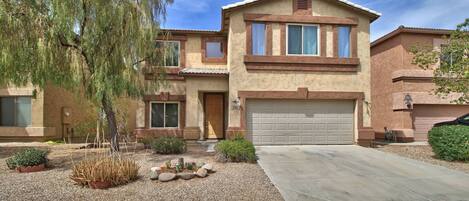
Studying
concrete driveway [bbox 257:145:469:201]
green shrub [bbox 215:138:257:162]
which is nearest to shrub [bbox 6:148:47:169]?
green shrub [bbox 215:138:257:162]

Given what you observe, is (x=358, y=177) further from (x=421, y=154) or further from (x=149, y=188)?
(x=421, y=154)

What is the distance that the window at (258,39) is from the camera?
16.1m

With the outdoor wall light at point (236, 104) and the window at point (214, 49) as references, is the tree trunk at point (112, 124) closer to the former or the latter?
the outdoor wall light at point (236, 104)

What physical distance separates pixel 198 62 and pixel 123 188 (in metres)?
11.1

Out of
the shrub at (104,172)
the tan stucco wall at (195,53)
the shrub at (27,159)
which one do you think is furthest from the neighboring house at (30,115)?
the shrub at (104,172)

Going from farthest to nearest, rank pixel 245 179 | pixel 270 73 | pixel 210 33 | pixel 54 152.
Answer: pixel 210 33 < pixel 270 73 < pixel 54 152 < pixel 245 179

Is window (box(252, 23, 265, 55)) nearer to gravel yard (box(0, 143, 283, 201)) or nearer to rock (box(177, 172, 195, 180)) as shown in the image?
gravel yard (box(0, 143, 283, 201))

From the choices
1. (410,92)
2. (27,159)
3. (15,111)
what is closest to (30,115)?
(15,111)

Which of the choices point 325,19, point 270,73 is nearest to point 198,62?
point 270,73

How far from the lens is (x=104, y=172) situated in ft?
26.9

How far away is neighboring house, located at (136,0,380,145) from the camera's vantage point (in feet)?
52.1

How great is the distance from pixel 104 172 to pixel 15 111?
1412cm

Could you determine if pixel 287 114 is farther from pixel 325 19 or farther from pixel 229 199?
pixel 229 199

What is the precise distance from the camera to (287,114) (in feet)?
53.3
